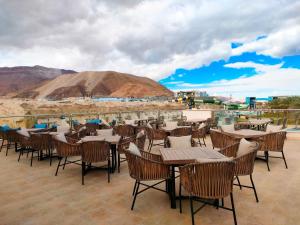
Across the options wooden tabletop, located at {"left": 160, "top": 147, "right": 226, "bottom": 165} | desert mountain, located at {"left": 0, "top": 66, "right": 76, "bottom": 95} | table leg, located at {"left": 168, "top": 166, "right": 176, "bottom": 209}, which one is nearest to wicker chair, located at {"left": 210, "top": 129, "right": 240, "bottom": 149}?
wooden tabletop, located at {"left": 160, "top": 147, "right": 226, "bottom": 165}

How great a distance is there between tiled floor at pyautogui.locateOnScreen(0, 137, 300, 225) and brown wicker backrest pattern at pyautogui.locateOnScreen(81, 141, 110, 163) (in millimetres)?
440

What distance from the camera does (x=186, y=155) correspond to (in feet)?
10.4

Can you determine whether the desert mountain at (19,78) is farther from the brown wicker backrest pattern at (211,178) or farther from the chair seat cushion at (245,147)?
the brown wicker backrest pattern at (211,178)

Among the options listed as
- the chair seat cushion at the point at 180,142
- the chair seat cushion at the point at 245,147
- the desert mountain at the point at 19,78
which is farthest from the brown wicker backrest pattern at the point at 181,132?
the desert mountain at the point at 19,78

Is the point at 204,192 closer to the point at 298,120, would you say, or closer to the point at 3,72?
the point at 298,120

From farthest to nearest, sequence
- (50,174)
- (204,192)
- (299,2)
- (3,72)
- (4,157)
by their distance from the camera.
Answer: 1. (3,72)
2. (299,2)
3. (4,157)
4. (50,174)
5. (204,192)

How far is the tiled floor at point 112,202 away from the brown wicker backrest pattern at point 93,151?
0.44 meters

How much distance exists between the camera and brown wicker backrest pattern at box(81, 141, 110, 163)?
3.96m

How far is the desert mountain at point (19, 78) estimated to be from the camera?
146 m

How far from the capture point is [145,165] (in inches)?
116

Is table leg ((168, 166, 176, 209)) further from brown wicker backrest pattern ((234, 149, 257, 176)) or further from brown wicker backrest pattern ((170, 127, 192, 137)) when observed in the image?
brown wicker backrest pattern ((170, 127, 192, 137))

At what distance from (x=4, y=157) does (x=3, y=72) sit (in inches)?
7048

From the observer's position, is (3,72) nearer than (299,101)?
No

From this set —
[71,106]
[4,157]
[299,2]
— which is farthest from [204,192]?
[71,106]
